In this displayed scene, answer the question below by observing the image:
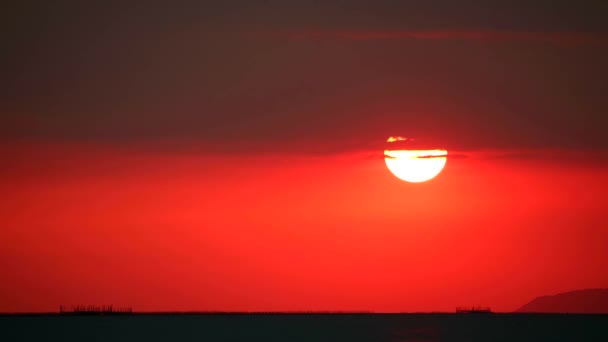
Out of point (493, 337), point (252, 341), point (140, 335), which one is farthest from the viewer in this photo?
point (140, 335)

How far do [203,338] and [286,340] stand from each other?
1075cm

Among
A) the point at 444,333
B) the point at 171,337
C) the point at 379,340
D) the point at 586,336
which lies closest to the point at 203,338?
the point at 171,337

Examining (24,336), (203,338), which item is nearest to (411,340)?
(203,338)

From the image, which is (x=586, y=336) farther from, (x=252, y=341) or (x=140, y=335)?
(x=140, y=335)

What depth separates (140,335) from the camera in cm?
15775

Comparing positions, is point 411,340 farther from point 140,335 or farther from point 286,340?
point 140,335

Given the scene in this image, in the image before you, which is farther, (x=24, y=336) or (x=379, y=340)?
(x=24, y=336)

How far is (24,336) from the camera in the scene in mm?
152875

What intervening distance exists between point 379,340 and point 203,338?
21784 millimetres

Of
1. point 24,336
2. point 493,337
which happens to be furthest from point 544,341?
point 24,336

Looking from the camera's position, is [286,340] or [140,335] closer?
[286,340]

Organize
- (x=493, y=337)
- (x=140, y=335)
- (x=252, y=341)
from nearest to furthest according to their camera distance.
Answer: (x=252, y=341), (x=493, y=337), (x=140, y=335)

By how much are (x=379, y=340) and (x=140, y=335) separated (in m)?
36.1

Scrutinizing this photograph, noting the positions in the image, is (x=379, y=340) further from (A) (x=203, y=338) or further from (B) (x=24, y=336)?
(B) (x=24, y=336)
